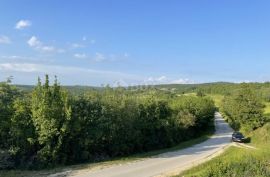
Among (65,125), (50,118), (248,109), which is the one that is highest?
(50,118)

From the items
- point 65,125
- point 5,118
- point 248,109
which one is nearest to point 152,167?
point 65,125

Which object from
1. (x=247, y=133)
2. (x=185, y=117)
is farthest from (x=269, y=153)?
(x=247, y=133)

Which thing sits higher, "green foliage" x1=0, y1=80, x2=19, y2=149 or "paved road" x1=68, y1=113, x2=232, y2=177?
"green foliage" x1=0, y1=80, x2=19, y2=149

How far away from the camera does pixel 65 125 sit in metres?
28.2

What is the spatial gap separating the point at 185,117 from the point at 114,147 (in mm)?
19119

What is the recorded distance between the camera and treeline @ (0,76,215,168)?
27859 mm

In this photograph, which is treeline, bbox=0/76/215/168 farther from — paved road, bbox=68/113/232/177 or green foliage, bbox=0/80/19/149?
paved road, bbox=68/113/232/177

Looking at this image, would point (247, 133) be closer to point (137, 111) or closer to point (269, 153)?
point (137, 111)

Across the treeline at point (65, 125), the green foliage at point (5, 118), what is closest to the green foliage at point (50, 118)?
the treeline at point (65, 125)

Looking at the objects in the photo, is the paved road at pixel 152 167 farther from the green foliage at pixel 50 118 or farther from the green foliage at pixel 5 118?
the green foliage at pixel 5 118

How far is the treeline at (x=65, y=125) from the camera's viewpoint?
27.9 meters

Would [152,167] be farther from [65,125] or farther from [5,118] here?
[5,118]

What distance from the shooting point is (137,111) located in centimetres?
3791

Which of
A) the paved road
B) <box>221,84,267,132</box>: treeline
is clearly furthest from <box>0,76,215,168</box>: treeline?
<box>221,84,267,132</box>: treeline
